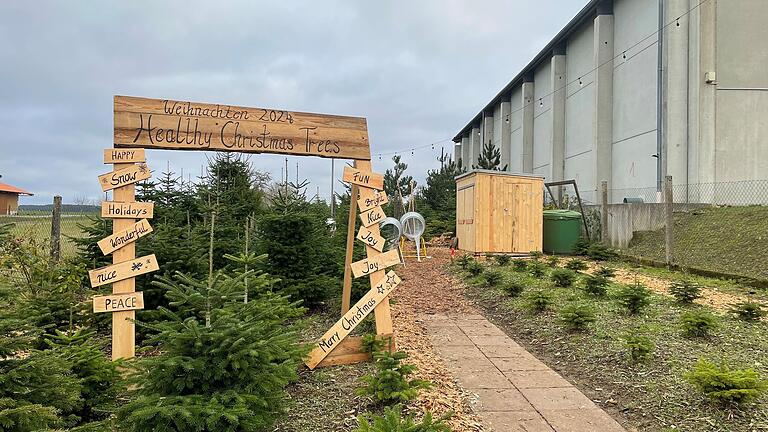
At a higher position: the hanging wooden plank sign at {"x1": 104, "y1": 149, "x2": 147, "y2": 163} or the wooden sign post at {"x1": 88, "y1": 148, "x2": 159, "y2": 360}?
the hanging wooden plank sign at {"x1": 104, "y1": 149, "x2": 147, "y2": 163}

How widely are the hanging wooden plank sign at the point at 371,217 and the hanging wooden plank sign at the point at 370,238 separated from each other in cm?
6

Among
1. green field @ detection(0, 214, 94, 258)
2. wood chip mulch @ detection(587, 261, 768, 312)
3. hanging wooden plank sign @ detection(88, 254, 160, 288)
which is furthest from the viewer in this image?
green field @ detection(0, 214, 94, 258)

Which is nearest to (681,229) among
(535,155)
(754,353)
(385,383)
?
(754,353)

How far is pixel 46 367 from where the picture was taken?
7.26ft

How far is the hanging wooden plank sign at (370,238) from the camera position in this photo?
14.1 feet

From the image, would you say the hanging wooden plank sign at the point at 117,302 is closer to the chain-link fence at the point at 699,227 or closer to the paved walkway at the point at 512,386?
the paved walkway at the point at 512,386

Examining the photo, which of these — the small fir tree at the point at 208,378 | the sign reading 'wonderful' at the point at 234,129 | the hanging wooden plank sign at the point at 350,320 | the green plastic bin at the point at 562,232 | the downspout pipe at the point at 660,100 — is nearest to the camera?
the small fir tree at the point at 208,378

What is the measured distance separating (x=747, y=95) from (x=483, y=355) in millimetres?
15228

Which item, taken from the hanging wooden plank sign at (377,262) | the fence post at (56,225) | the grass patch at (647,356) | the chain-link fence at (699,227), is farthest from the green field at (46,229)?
the chain-link fence at (699,227)

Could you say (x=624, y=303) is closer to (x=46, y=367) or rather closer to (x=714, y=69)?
(x=46, y=367)

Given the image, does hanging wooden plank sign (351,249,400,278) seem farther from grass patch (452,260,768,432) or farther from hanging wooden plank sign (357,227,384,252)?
grass patch (452,260,768,432)

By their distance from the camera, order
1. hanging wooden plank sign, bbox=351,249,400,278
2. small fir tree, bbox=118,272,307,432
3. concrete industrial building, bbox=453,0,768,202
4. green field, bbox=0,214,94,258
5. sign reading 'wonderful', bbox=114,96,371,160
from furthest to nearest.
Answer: concrete industrial building, bbox=453,0,768,202, green field, bbox=0,214,94,258, hanging wooden plank sign, bbox=351,249,400,278, sign reading 'wonderful', bbox=114,96,371,160, small fir tree, bbox=118,272,307,432

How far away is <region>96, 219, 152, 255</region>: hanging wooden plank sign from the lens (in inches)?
141

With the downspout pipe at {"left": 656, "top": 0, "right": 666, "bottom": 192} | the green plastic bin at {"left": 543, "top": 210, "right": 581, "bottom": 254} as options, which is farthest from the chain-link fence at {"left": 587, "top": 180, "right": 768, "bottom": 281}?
the green plastic bin at {"left": 543, "top": 210, "right": 581, "bottom": 254}
